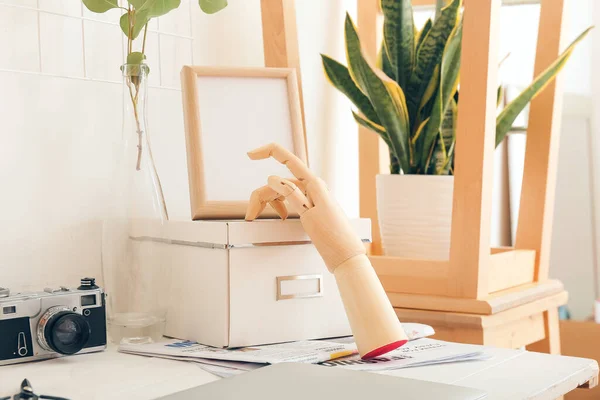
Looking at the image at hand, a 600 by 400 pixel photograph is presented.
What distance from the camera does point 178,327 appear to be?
867mm

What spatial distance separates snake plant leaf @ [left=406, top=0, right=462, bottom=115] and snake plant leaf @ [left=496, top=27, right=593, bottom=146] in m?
0.16

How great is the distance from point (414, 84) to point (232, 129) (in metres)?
0.41

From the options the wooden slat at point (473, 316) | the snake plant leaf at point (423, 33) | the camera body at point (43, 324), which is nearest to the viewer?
the camera body at point (43, 324)

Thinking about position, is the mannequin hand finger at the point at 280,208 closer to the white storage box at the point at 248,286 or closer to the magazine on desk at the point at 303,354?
the white storage box at the point at 248,286

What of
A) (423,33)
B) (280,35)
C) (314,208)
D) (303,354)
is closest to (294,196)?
(314,208)

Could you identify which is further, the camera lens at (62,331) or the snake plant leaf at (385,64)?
the snake plant leaf at (385,64)

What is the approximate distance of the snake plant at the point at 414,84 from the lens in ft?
3.92

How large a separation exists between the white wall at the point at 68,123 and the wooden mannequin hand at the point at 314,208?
0.92ft

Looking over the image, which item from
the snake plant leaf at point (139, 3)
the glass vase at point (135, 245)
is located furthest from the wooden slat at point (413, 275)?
the snake plant leaf at point (139, 3)

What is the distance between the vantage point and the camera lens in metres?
0.72

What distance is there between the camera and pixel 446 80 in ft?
3.96

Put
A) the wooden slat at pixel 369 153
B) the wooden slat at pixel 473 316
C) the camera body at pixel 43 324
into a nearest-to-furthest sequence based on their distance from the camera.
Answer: the camera body at pixel 43 324 → the wooden slat at pixel 473 316 → the wooden slat at pixel 369 153

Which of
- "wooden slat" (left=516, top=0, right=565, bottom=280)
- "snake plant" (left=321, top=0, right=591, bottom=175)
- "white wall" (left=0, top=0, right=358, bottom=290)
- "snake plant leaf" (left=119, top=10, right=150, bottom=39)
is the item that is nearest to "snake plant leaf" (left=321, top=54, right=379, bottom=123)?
"snake plant" (left=321, top=0, right=591, bottom=175)

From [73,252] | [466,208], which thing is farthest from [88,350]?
[466,208]
